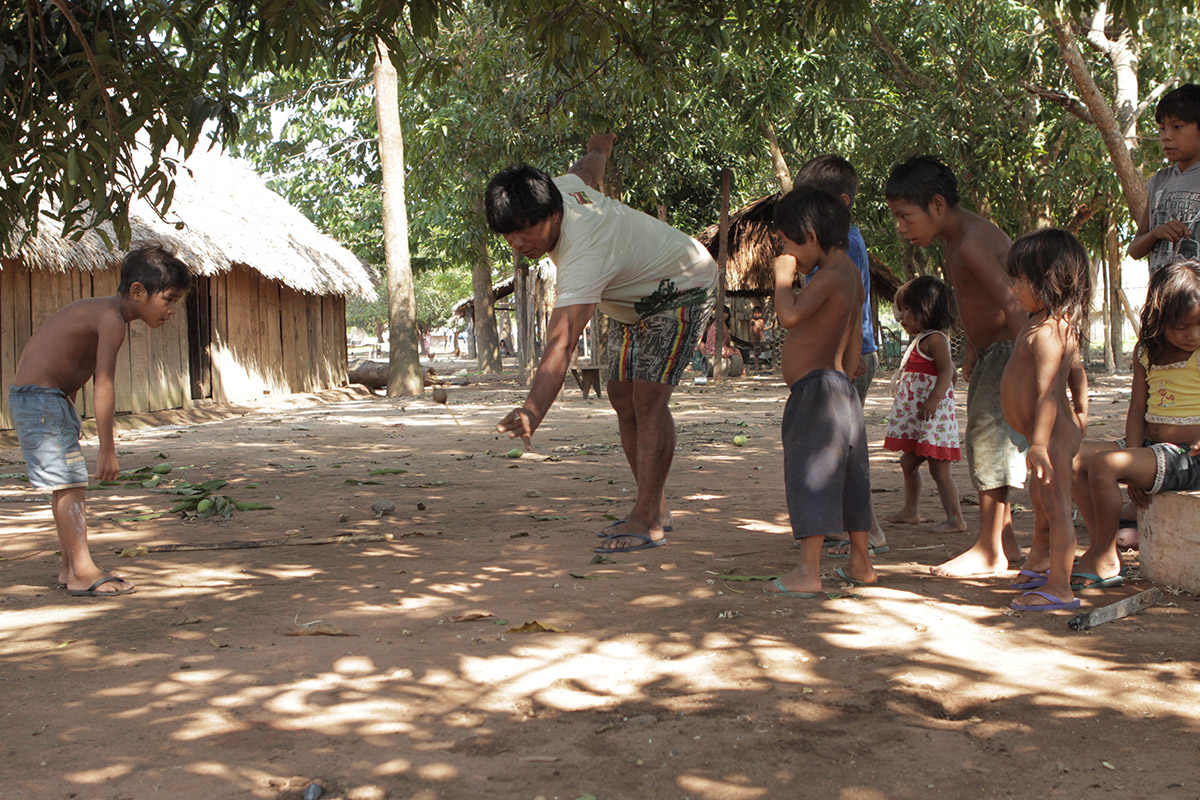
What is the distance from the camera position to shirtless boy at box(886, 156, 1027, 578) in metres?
3.76

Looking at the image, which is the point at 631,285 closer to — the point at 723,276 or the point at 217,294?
the point at 217,294

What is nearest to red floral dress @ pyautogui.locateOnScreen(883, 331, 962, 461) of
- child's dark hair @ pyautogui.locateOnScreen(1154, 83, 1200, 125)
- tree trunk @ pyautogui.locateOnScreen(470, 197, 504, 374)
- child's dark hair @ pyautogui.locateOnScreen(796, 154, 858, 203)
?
child's dark hair @ pyautogui.locateOnScreen(796, 154, 858, 203)

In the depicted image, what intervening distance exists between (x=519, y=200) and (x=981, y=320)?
1815 millimetres

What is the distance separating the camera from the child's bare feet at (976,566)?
373cm

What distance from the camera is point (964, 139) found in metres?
14.5

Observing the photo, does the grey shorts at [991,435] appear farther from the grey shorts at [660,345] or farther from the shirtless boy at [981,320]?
the grey shorts at [660,345]

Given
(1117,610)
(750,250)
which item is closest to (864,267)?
(1117,610)

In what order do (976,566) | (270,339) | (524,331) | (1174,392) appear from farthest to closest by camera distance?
(524,331), (270,339), (976,566), (1174,392)

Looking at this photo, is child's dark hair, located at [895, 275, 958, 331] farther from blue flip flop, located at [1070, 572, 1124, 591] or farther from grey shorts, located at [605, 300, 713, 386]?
blue flip flop, located at [1070, 572, 1124, 591]

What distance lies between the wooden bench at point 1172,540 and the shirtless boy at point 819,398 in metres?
0.94

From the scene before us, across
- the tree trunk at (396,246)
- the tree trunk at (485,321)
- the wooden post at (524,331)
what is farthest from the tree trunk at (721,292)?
the tree trunk at (485,321)

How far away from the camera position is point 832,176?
14.7ft

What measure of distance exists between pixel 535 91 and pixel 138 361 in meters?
5.86

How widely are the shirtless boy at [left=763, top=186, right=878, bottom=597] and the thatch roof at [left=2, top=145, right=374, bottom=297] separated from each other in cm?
827
